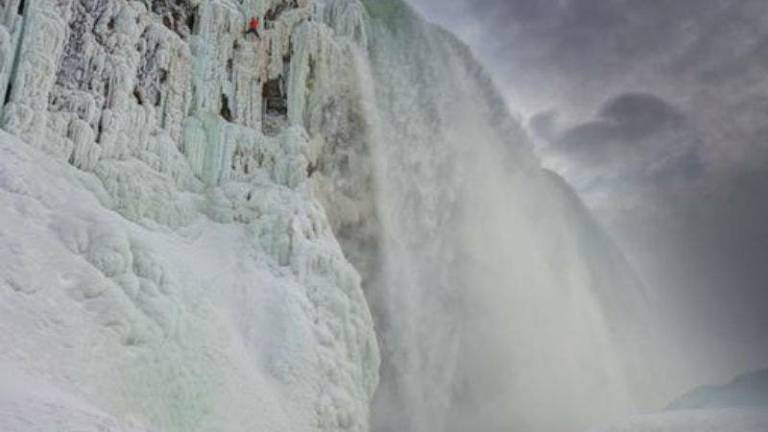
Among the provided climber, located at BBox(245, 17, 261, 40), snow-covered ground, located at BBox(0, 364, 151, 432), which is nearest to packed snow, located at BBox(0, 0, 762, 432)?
snow-covered ground, located at BBox(0, 364, 151, 432)

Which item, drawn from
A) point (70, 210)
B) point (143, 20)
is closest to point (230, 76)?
point (143, 20)

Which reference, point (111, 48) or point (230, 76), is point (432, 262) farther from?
point (111, 48)

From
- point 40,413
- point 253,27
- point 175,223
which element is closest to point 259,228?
point 175,223

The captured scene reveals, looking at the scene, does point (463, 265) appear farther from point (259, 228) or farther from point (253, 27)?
point (253, 27)

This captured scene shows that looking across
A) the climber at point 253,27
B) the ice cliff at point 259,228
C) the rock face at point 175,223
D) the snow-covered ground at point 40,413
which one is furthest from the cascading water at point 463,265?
the snow-covered ground at point 40,413

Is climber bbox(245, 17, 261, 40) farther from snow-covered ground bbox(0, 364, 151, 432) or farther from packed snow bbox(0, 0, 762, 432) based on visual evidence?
snow-covered ground bbox(0, 364, 151, 432)
